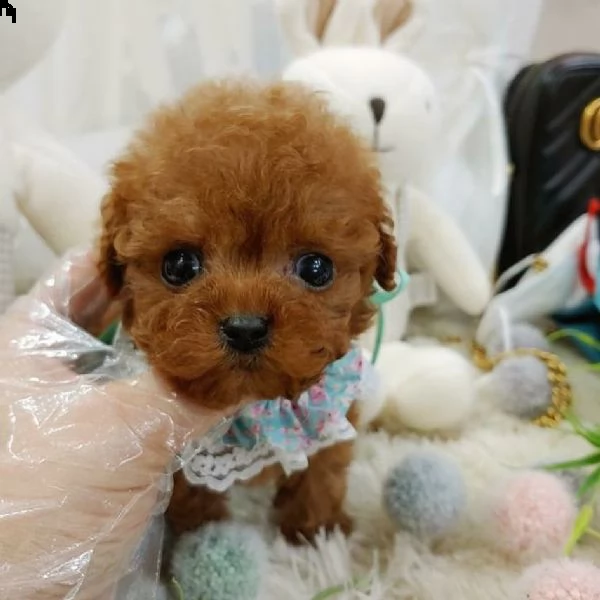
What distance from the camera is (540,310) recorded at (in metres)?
1.27

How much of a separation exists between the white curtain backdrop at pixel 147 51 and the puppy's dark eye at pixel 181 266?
0.72 metres

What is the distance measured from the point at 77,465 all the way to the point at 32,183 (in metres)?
0.47

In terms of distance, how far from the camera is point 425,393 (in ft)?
3.36

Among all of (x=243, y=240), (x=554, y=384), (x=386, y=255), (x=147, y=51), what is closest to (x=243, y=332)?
(x=243, y=240)

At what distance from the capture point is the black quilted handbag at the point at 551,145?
1260 mm

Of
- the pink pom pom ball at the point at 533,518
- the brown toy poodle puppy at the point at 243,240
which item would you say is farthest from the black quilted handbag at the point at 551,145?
the brown toy poodle puppy at the point at 243,240

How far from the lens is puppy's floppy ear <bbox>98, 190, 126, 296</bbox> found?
671 millimetres

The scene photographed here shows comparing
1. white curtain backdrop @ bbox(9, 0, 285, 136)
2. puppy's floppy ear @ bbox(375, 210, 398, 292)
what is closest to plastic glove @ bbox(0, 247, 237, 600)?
puppy's floppy ear @ bbox(375, 210, 398, 292)

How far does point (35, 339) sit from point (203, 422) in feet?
0.61

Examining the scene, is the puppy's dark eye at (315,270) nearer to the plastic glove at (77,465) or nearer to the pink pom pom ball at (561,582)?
the plastic glove at (77,465)

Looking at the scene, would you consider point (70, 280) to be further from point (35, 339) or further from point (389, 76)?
point (389, 76)

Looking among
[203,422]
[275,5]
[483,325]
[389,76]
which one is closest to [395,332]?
[483,325]

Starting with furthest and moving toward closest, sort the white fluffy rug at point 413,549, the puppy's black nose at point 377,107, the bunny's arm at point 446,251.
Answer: the bunny's arm at point 446,251
the puppy's black nose at point 377,107
the white fluffy rug at point 413,549

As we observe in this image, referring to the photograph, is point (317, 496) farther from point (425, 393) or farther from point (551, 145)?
point (551, 145)
